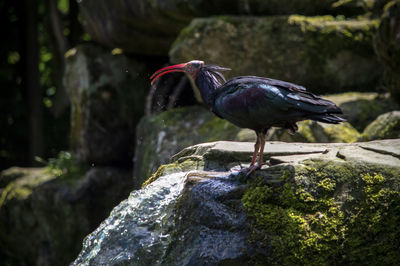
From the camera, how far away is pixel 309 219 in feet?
10.5

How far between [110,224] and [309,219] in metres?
1.48

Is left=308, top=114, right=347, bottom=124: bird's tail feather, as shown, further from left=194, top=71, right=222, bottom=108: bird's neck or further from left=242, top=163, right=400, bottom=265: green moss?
left=194, top=71, right=222, bottom=108: bird's neck

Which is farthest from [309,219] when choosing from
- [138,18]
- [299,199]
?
[138,18]

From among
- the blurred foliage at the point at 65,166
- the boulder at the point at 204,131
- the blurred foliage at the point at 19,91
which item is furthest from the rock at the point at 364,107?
the blurred foliage at the point at 19,91

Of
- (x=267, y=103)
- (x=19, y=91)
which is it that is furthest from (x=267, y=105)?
(x=19, y=91)

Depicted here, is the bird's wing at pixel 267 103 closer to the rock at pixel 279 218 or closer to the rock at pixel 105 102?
the rock at pixel 279 218

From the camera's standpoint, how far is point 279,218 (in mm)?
3186

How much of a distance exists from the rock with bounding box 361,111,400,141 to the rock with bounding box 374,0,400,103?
2.62 feet

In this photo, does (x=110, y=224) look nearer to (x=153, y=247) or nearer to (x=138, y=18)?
(x=153, y=247)

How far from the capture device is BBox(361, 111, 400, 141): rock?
15.8 ft

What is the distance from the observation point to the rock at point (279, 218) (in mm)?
3111

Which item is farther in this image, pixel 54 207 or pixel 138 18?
pixel 54 207

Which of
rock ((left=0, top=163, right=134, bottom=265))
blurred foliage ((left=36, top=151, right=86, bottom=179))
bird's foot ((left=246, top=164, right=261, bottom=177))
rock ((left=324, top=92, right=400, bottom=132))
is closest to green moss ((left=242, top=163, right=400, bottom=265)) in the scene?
bird's foot ((left=246, top=164, right=261, bottom=177))

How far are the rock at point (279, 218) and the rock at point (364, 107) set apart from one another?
224cm
